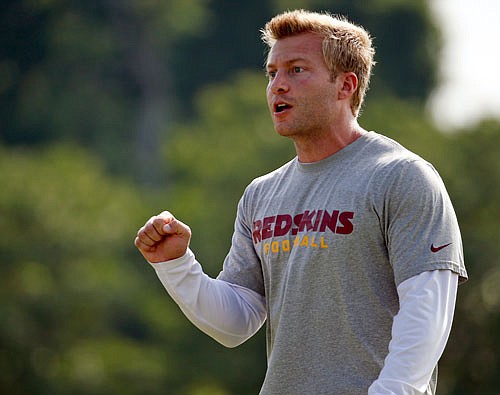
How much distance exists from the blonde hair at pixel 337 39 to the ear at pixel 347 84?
0.05 feet

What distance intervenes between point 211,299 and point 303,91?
741 mm

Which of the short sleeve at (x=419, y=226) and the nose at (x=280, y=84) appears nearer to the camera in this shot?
the short sleeve at (x=419, y=226)

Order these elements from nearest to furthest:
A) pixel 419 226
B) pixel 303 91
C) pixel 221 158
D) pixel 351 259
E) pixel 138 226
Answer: pixel 419 226
pixel 351 259
pixel 303 91
pixel 138 226
pixel 221 158

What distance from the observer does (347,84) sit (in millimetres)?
4465

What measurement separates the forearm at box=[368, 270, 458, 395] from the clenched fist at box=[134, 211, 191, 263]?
788 mm

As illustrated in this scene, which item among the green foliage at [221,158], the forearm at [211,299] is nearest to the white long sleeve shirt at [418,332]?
the forearm at [211,299]

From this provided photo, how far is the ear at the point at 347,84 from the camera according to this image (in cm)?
445

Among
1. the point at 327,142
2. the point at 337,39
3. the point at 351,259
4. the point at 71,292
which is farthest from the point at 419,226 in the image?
the point at 71,292

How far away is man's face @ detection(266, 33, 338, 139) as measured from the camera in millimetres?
4387

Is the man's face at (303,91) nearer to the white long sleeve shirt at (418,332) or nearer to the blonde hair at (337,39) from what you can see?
the blonde hair at (337,39)

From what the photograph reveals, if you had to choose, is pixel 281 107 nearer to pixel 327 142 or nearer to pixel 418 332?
pixel 327 142

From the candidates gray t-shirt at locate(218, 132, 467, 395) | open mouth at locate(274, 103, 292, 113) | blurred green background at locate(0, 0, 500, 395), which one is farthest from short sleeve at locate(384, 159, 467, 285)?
blurred green background at locate(0, 0, 500, 395)

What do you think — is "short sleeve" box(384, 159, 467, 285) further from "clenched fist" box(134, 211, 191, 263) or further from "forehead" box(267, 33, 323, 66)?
"clenched fist" box(134, 211, 191, 263)

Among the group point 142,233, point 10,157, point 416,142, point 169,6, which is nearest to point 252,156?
point 416,142
